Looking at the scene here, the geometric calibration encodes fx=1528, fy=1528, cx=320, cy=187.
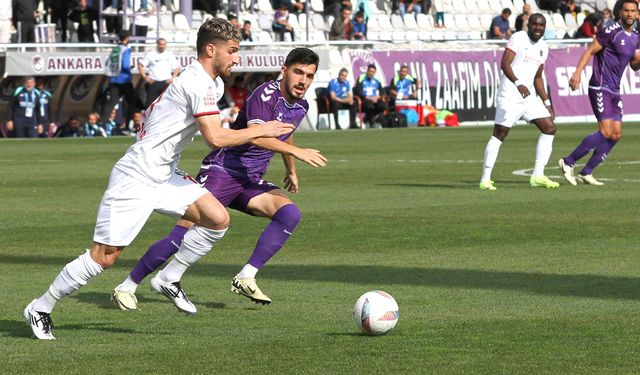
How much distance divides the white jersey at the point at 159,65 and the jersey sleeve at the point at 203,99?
24423 mm

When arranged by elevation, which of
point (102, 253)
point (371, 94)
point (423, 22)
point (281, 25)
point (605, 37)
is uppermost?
point (605, 37)

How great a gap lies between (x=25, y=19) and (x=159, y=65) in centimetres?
322

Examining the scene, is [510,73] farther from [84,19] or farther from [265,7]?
[265,7]

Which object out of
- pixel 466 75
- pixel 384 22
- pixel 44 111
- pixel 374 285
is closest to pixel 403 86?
pixel 466 75

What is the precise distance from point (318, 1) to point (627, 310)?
35.1 metres

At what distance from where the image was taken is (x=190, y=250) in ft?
30.2

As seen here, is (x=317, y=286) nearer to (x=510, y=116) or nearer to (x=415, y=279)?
(x=415, y=279)

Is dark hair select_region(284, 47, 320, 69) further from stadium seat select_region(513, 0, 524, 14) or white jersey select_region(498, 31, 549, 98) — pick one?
stadium seat select_region(513, 0, 524, 14)

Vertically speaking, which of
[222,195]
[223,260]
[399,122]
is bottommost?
[399,122]

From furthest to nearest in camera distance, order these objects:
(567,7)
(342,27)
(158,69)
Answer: (567,7) < (342,27) < (158,69)

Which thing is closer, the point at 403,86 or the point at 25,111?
the point at 25,111

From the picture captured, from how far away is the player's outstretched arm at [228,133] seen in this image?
8.05 m

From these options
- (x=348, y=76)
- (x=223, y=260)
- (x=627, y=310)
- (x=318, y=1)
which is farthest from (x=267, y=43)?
(x=627, y=310)

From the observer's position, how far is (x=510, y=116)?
1848 centimetres
